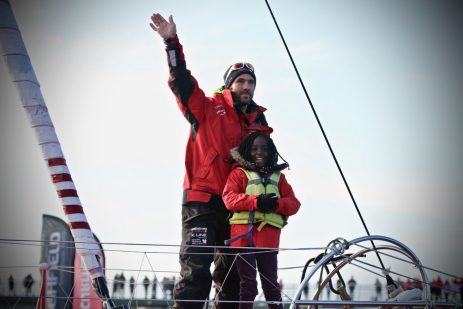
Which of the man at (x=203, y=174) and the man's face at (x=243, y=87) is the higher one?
the man's face at (x=243, y=87)

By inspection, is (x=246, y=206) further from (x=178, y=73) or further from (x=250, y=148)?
(x=178, y=73)

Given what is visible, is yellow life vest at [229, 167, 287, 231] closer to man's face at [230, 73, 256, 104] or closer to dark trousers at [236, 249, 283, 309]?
dark trousers at [236, 249, 283, 309]

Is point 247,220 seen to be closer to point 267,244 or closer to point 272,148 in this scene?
point 267,244

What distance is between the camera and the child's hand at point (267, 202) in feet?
18.8

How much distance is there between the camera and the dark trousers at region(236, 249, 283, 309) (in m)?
5.70

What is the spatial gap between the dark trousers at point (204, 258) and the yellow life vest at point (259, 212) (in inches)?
12.0

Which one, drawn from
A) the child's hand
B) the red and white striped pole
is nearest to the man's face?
the child's hand

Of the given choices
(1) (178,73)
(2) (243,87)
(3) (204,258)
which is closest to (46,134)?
(1) (178,73)

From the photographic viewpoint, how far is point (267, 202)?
5758 millimetres

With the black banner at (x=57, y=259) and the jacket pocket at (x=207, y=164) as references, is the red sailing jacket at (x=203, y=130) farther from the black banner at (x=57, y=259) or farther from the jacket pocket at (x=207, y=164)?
the black banner at (x=57, y=259)

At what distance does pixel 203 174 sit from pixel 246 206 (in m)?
0.62

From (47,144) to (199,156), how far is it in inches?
60.9

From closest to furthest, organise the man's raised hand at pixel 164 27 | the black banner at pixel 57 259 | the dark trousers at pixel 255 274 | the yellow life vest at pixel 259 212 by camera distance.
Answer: the dark trousers at pixel 255 274 → the yellow life vest at pixel 259 212 → the man's raised hand at pixel 164 27 → the black banner at pixel 57 259

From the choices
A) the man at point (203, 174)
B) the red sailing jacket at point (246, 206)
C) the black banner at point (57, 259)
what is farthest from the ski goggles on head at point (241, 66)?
the black banner at point (57, 259)
